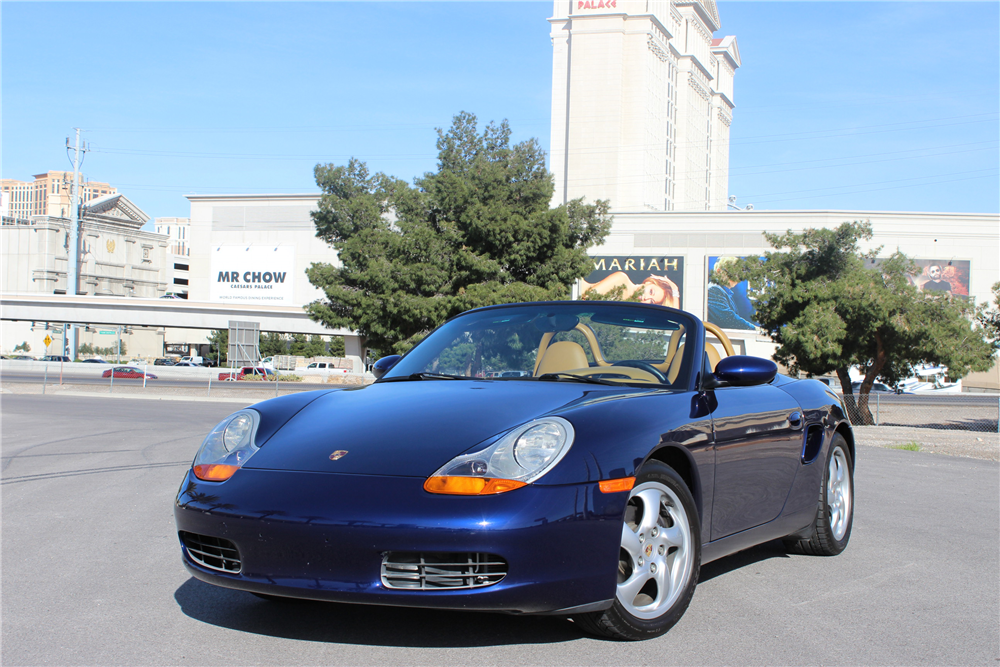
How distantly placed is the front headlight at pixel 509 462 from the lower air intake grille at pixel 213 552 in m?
0.78

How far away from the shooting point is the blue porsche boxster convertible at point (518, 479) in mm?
2873

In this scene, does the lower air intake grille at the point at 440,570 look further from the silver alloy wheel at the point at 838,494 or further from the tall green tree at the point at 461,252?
the tall green tree at the point at 461,252

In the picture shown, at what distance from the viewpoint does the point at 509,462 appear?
301cm

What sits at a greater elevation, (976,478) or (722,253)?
(722,253)

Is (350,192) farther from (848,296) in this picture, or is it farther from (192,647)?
(192,647)

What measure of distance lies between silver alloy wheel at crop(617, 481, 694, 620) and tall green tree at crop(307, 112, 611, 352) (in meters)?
24.0

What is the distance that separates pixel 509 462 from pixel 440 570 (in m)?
0.43

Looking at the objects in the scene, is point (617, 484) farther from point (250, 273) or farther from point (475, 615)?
point (250, 273)

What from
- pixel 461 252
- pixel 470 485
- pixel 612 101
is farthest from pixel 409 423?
pixel 612 101

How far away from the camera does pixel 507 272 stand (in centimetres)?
2966

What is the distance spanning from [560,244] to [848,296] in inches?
395

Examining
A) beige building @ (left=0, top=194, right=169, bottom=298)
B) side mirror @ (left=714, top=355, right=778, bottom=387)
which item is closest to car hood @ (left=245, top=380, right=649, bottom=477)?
side mirror @ (left=714, top=355, right=778, bottom=387)

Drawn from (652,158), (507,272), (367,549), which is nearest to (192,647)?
(367,549)

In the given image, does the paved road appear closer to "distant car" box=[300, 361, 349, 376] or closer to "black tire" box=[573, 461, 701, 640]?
"black tire" box=[573, 461, 701, 640]
